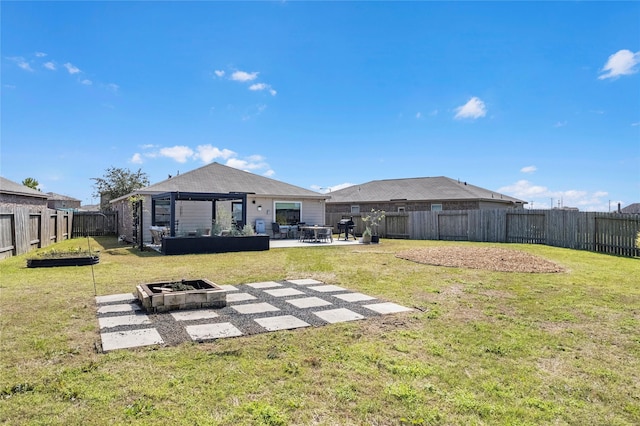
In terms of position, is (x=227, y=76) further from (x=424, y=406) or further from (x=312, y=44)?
(x=424, y=406)

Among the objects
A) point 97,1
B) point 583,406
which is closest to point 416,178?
point 97,1

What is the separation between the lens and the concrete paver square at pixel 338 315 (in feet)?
14.9

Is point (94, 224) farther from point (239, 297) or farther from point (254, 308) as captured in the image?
point (254, 308)

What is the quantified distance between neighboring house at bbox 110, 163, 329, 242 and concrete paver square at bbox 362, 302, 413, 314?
458 inches

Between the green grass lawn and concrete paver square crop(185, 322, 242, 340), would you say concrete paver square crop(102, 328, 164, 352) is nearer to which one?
the green grass lawn

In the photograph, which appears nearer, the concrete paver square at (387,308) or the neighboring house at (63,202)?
the concrete paver square at (387,308)

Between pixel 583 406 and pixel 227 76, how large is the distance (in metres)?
16.1

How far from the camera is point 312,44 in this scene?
14.9 meters

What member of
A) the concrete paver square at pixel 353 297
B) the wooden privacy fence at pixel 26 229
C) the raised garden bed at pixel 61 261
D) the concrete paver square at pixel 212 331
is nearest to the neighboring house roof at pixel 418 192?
the wooden privacy fence at pixel 26 229

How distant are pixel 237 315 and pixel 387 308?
2016 mm

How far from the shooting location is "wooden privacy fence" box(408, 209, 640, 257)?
12663 millimetres

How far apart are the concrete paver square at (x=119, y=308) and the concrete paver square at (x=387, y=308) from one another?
3207mm

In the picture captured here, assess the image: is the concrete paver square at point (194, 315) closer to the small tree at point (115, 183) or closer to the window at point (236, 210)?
the window at point (236, 210)

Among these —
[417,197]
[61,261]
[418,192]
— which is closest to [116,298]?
[61,261]
